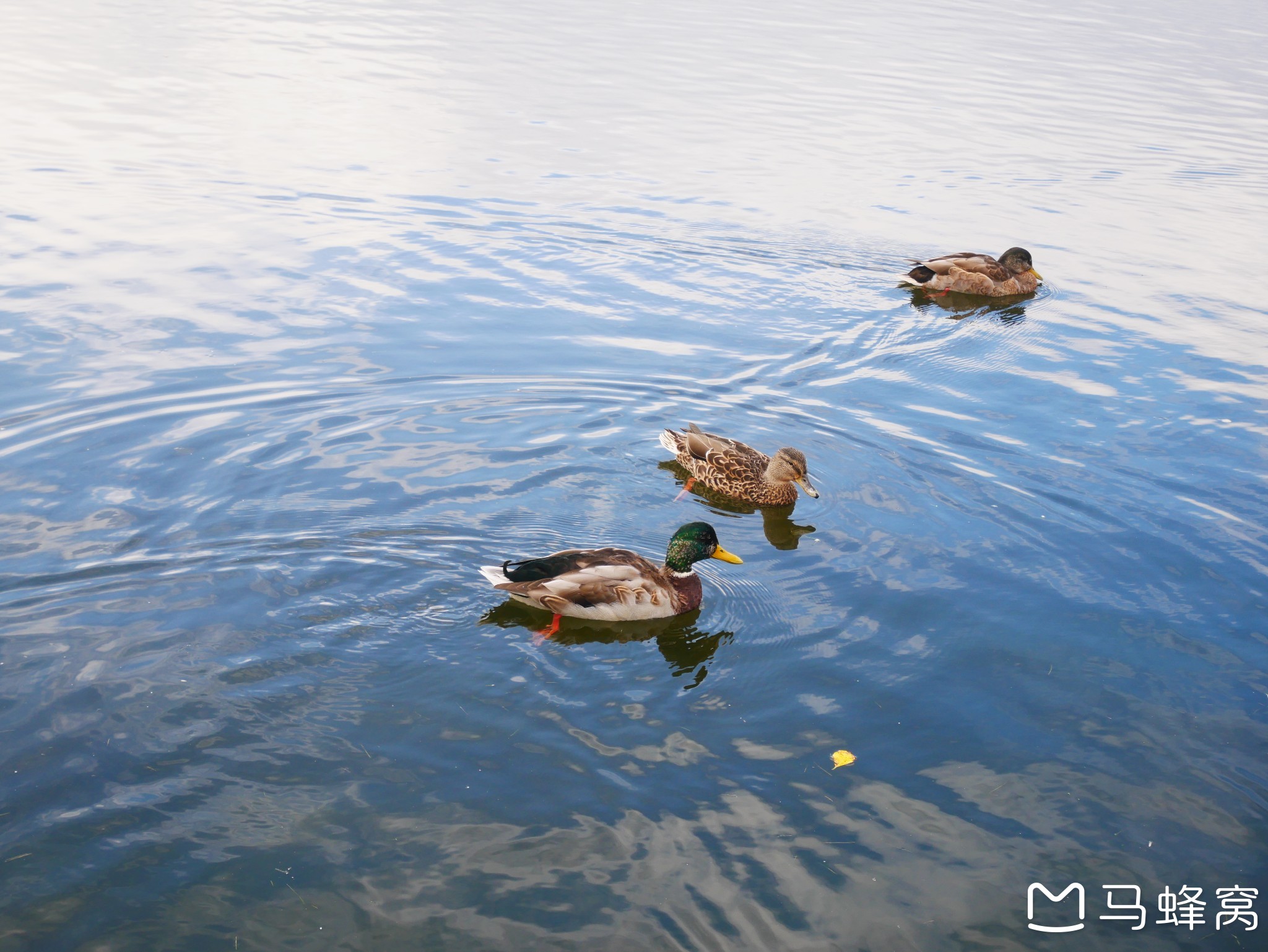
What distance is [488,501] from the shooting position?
A: 9797 mm

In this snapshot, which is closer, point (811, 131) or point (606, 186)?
point (606, 186)

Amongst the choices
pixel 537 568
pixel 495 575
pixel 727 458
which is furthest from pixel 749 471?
pixel 495 575

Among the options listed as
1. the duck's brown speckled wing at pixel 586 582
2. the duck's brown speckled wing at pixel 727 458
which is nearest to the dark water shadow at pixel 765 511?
the duck's brown speckled wing at pixel 727 458

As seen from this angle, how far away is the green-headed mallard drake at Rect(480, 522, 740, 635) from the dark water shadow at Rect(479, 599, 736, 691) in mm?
65

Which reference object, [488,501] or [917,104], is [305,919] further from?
[917,104]

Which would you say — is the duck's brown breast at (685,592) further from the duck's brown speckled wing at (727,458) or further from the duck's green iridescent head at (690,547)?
the duck's brown speckled wing at (727,458)

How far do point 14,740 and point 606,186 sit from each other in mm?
16273

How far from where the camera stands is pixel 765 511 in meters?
10.7

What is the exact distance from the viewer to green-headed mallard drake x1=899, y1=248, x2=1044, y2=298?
55.9 feet

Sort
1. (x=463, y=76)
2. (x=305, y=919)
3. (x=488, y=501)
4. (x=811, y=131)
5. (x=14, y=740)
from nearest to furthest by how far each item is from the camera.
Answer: (x=305, y=919)
(x=14, y=740)
(x=488, y=501)
(x=811, y=131)
(x=463, y=76)

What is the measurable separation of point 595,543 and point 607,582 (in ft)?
3.69

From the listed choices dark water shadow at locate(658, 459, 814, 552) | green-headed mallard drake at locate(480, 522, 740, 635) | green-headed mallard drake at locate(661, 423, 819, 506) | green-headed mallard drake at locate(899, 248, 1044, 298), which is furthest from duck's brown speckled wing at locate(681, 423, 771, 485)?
green-headed mallard drake at locate(899, 248, 1044, 298)

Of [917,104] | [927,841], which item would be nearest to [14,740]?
[927,841]

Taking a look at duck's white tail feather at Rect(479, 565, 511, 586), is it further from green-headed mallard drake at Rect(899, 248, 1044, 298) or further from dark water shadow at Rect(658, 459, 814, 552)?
green-headed mallard drake at Rect(899, 248, 1044, 298)
